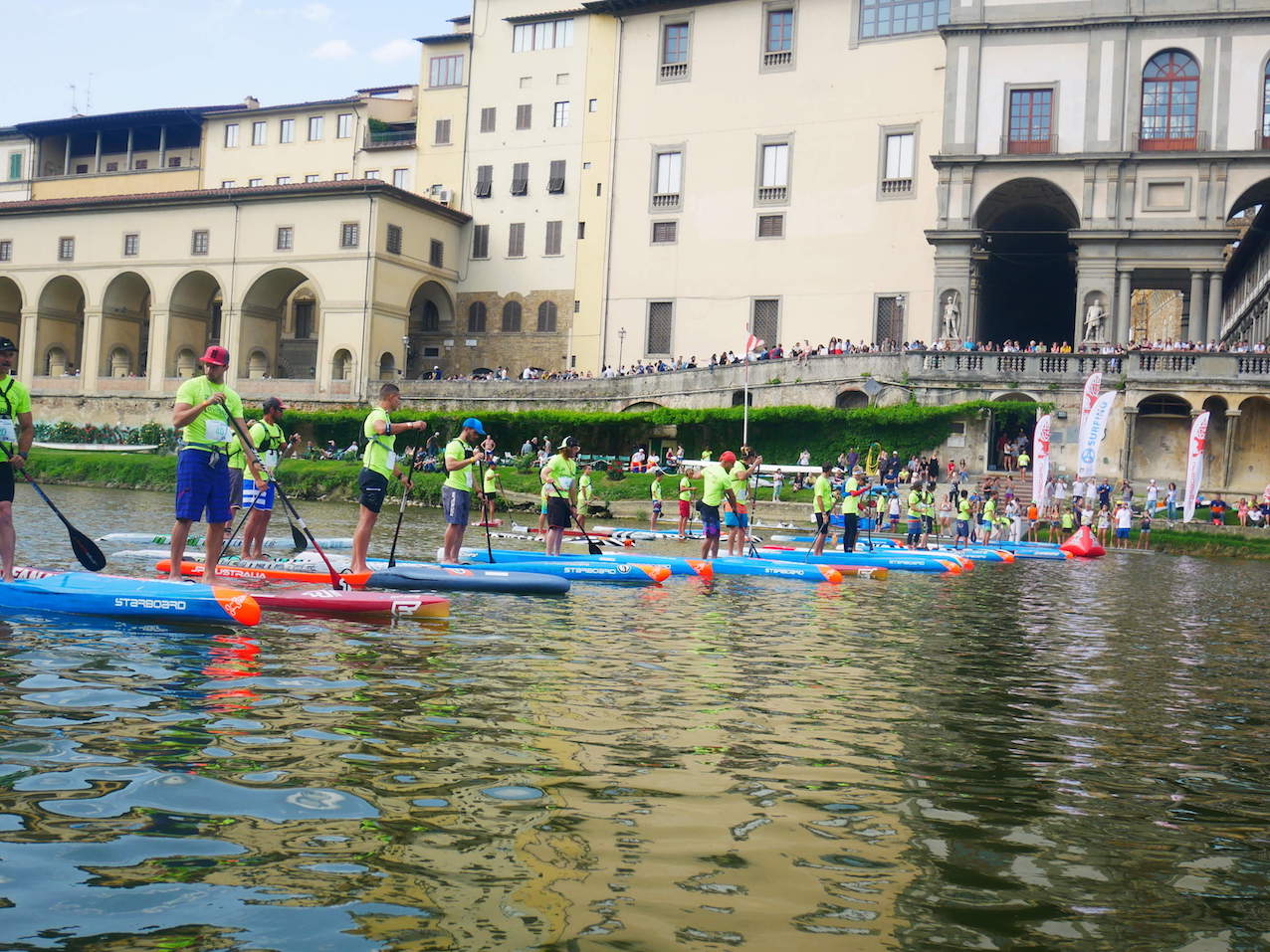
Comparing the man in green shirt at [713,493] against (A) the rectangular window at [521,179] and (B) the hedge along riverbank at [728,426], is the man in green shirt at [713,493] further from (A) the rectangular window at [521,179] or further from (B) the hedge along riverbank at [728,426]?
(A) the rectangular window at [521,179]

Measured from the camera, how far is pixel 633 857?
5.18 meters

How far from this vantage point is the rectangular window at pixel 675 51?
2438 inches

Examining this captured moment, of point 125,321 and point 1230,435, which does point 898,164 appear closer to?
point 1230,435

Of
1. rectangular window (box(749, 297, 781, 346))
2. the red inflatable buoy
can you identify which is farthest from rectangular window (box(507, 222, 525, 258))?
the red inflatable buoy

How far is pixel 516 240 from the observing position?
6700 centimetres

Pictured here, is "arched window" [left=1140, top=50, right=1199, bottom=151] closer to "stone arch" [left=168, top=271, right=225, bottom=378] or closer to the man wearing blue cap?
the man wearing blue cap

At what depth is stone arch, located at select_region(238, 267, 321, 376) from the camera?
6638 cm

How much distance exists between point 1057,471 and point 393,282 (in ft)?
114

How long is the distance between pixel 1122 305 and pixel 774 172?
17374 mm

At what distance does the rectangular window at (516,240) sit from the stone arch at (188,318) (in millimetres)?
15586

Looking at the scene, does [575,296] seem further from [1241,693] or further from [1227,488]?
[1241,693]

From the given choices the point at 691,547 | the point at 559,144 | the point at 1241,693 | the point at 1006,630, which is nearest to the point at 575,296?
the point at 559,144

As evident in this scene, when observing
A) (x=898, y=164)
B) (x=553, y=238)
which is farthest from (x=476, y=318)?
(x=898, y=164)

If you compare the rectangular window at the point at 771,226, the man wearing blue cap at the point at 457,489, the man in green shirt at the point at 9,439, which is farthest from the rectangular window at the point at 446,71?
the man in green shirt at the point at 9,439
